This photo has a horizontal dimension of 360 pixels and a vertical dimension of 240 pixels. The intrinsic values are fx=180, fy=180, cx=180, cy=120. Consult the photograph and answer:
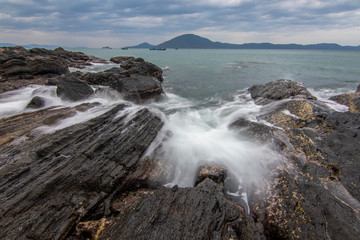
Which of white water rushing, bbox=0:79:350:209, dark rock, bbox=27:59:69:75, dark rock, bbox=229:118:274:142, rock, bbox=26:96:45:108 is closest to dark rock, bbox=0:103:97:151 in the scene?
white water rushing, bbox=0:79:350:209

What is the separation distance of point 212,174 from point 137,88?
9841mm

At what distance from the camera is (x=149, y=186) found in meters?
5.84

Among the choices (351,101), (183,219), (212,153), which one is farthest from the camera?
(351,101)

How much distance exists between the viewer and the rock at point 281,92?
12.7m

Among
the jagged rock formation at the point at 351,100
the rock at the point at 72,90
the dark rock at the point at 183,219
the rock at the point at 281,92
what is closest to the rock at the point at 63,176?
the dark rock at the point at 183,219

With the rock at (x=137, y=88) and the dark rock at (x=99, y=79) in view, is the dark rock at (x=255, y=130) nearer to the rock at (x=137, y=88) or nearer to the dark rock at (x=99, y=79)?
the rock at (x=137, y=88)

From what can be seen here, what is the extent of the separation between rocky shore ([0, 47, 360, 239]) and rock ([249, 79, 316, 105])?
14.5 feet

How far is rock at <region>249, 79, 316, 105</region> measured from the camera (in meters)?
12.7

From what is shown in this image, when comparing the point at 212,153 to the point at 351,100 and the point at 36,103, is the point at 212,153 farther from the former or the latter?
the point at 351,100

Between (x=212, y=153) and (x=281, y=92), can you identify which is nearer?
(x=212, y=153)

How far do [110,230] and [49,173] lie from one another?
2537 mm

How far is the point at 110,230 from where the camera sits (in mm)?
3789

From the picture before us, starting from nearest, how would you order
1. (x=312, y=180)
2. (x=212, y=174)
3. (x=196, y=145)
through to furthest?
(x=312, y=180) → (x=212, y=174) → (x=196, y=145)

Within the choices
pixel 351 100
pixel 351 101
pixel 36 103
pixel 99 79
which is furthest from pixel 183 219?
pixel 99 79
